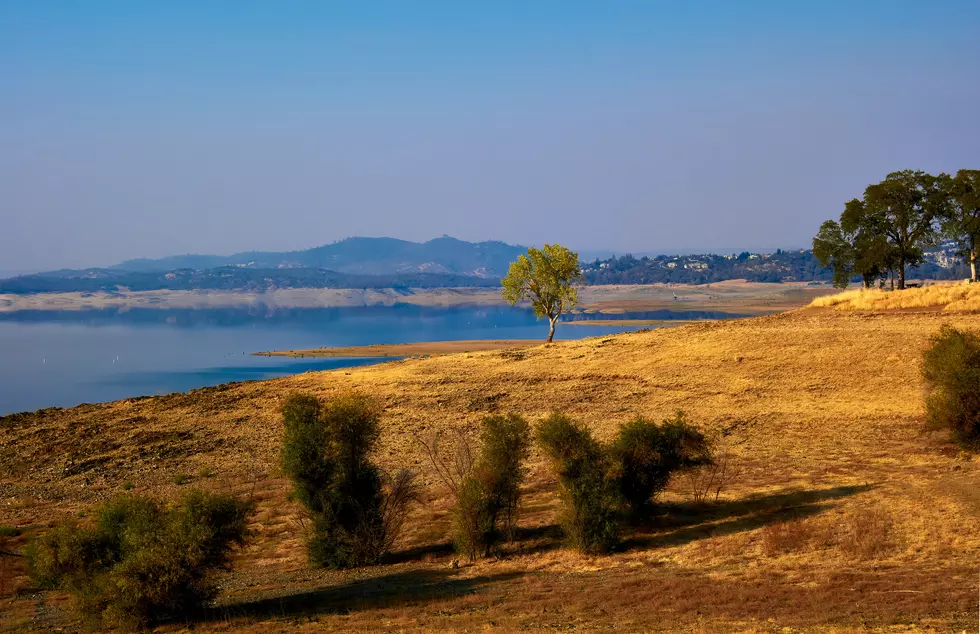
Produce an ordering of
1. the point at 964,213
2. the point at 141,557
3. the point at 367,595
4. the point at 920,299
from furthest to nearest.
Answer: the point at 964,213, the point at 920,299, the point at 367,595, the point at 141,557

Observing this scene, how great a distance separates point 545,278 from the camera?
64.3 m

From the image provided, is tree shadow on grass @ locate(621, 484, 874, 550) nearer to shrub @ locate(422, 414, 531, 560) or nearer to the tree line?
shrub @ locate(422, 414, 531, 560)

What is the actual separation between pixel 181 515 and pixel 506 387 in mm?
28282

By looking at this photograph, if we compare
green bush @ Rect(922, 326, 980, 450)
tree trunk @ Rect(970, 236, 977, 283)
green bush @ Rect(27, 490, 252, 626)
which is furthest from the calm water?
green bush @ Rect(922, 326, 980, 450)

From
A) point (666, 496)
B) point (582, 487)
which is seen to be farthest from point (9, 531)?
point (666, 496)

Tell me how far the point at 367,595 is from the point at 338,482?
15.8ft

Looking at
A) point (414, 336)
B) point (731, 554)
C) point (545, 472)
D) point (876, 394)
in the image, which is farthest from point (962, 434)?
point (414, 336)

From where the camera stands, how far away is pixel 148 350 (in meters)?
129

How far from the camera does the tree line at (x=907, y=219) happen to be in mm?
61281

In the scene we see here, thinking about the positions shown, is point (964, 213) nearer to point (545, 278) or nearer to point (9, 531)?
point (545, 278)

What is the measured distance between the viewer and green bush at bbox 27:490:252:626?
19.2 metres

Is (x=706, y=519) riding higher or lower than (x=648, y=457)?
lower

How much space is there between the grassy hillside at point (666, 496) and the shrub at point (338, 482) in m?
0.86

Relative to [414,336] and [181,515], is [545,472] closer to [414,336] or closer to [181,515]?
[181,515]
